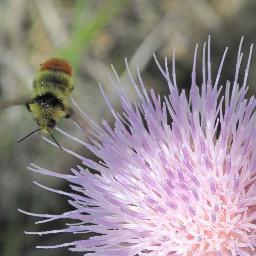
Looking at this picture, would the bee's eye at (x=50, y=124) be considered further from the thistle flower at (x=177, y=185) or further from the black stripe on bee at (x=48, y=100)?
the thistle flower at (x=177, y=185)

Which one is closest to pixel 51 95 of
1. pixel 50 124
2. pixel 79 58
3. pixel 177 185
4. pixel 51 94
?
pixel 51 94

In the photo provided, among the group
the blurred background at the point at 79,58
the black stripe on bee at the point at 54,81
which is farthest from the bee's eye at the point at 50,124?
the blurred background at the point at 79,58

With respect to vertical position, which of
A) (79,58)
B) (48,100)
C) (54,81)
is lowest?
(48,100)

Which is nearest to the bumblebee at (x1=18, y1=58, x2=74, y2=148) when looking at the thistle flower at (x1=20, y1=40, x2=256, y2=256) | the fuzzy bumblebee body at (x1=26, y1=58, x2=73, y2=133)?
the fuzzy bumblebee body at (x1=26, y1=58, x2=73, y2=133)

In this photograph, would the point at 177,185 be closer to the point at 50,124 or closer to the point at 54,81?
the point at 50,124

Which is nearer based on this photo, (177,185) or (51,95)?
(177,185)
